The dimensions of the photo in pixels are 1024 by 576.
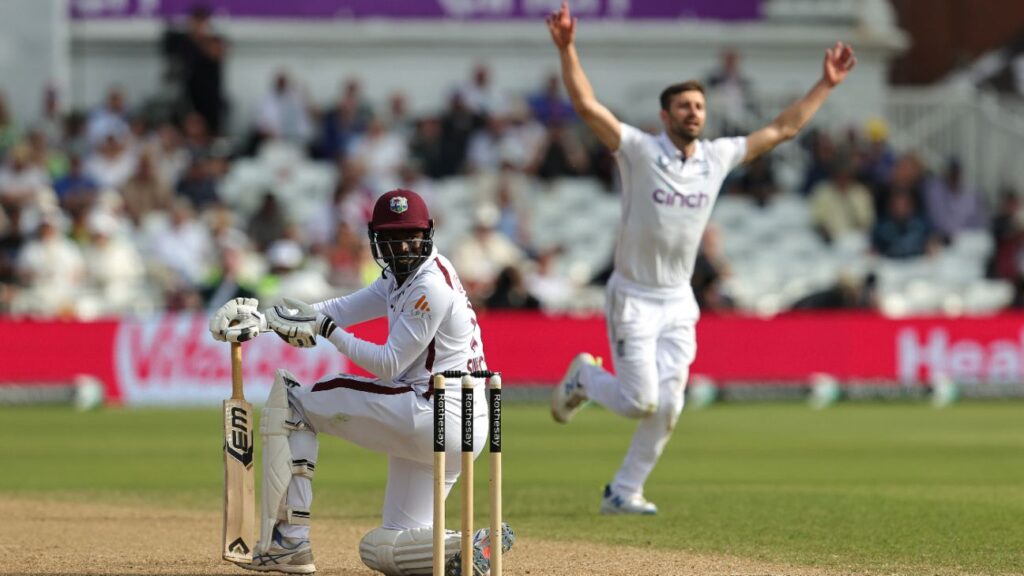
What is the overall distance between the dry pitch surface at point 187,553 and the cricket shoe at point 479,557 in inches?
24.7

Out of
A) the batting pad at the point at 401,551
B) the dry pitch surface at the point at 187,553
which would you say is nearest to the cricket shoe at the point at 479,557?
the batting pad at the point at 401,551

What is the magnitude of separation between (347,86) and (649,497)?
535 inches

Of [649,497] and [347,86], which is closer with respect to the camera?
[649,497]

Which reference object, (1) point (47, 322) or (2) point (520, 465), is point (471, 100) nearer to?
(1) point (47, 322)

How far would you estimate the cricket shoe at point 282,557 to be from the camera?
7.14 m

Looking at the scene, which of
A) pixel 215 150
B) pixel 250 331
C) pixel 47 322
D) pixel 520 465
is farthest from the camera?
pixel 215 150

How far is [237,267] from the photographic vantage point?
1934cm

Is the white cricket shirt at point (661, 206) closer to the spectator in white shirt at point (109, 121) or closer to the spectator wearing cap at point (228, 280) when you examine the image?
the spectator wearing cap at point (228, 280)

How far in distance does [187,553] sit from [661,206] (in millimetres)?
3199

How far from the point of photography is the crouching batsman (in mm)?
6973

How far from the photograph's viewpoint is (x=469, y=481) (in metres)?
6.41

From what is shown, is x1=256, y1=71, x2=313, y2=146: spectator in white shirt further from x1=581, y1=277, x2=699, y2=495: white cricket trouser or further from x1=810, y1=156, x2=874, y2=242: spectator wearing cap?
x1=581, y1=277, x2=699, y2=495: white cricket trouser

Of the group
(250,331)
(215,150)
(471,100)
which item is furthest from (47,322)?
(250,331)

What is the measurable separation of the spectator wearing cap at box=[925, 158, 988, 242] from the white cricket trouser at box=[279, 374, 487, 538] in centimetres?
1726
